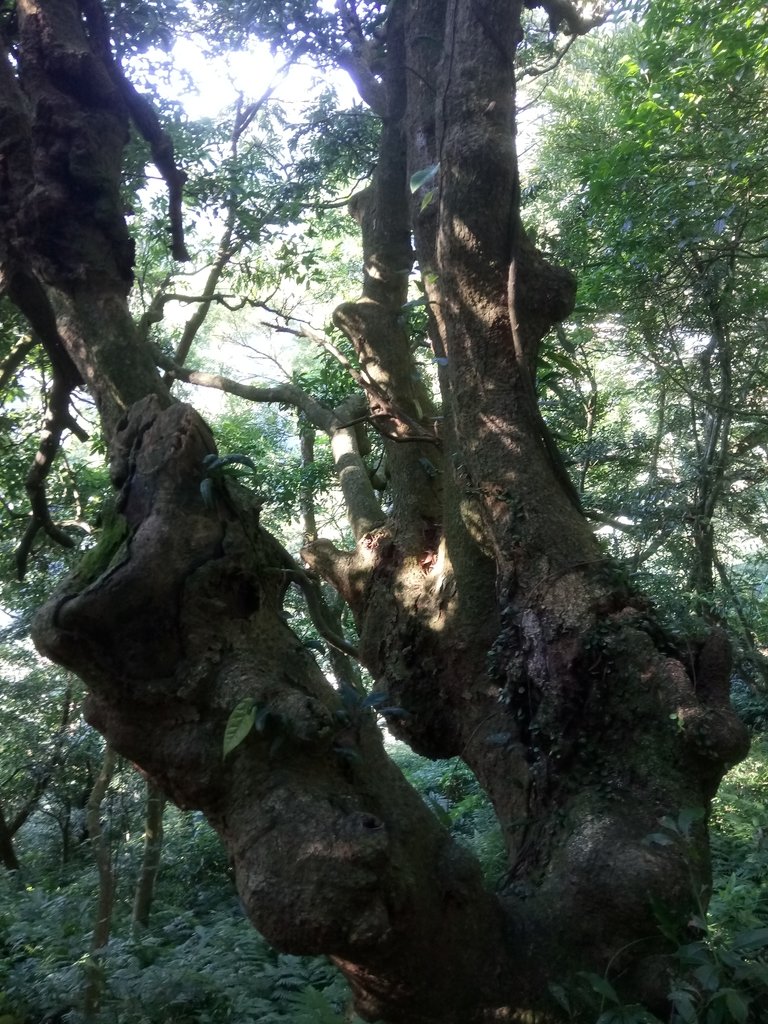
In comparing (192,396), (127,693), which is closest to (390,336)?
(127,693)

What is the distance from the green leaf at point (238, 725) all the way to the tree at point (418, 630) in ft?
0.22

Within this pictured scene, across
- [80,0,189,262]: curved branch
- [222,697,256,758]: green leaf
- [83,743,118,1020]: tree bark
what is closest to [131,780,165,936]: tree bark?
[83,743,118,1020]: tree bark

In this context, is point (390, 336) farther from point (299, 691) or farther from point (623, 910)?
point (623, 910)

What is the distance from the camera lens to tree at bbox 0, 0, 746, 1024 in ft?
8.32

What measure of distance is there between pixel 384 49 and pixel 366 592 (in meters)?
3.99

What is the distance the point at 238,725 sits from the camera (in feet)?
8.07

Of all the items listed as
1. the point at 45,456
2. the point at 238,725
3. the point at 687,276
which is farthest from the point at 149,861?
the point at 687,276

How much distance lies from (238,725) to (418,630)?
1736 mm

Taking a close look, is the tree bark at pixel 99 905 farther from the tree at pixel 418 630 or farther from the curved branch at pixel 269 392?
the curved branch at pixel 269 392

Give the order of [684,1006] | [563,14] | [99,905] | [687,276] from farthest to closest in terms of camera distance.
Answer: [687,276]
[563,14]
[99,905]
[684,1006]

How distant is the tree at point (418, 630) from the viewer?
2.54m

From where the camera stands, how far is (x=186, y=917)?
5953 mm

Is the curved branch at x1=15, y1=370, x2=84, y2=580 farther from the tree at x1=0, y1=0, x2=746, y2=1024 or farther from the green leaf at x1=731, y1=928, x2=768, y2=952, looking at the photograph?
the green leaf at x1=731, y1=928, x2=768, y2=952

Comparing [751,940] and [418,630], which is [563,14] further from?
[751,940]
